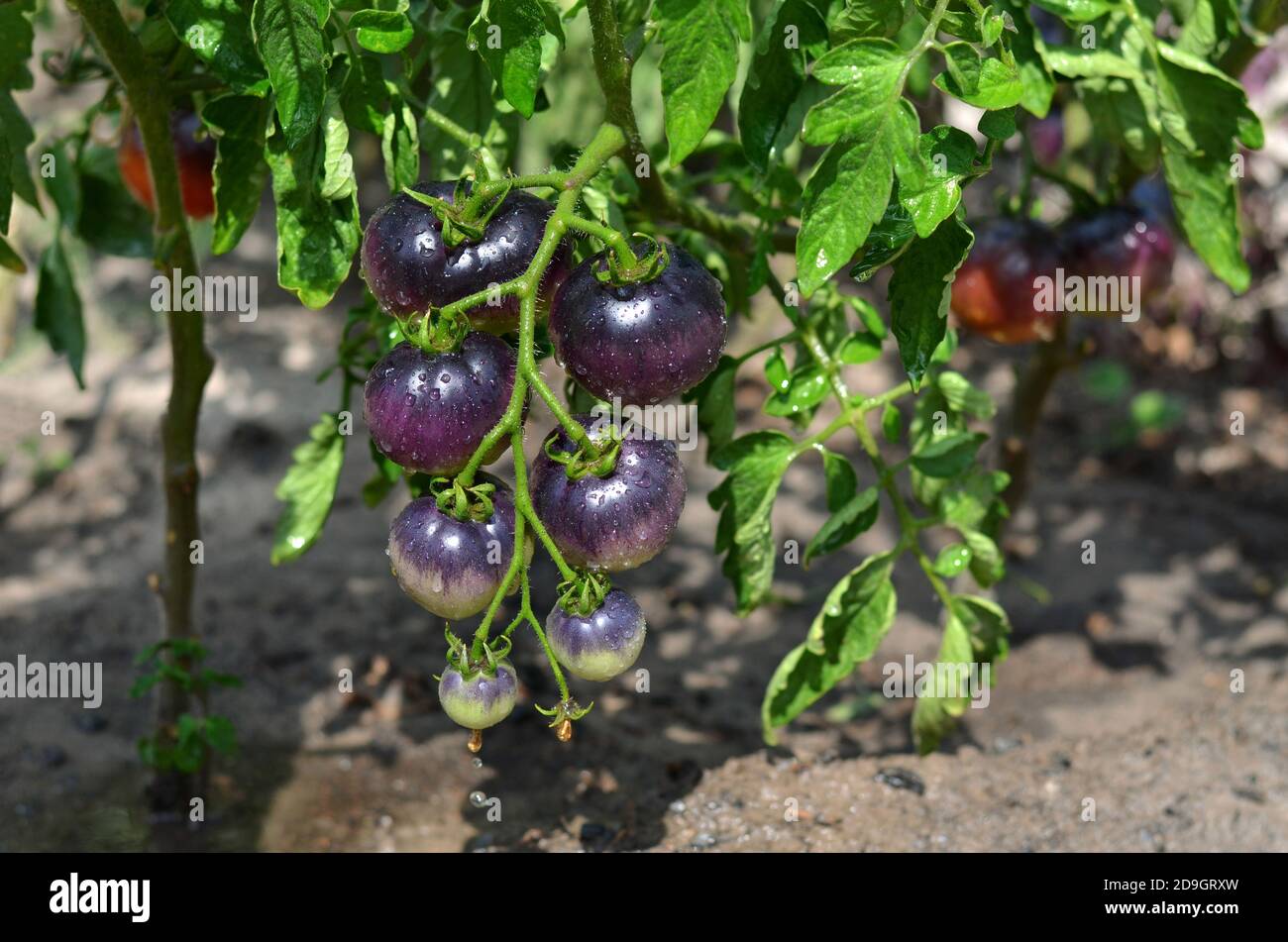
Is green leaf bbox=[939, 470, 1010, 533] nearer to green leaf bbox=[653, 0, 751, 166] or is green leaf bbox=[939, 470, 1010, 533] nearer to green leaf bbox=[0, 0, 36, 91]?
green leaf bbox=[653, 0, 751, 166]

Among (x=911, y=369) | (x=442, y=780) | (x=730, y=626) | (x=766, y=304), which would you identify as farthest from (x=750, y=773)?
(x=766, y=304)

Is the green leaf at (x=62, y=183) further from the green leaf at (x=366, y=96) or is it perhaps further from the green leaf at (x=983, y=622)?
the green leaf at (x=983, y=622)

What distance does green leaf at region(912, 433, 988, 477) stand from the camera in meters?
1.50

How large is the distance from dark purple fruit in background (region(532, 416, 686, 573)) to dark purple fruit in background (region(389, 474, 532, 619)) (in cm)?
4

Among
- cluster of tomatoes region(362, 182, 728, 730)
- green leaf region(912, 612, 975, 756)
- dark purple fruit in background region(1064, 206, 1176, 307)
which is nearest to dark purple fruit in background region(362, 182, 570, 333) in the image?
cluster of tomatoes region(362, 182, 728, 730)

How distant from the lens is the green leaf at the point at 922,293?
1183 millimetres

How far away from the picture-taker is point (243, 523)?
286 centimetres

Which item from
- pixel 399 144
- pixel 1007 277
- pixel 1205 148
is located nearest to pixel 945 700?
pixel 1007 277

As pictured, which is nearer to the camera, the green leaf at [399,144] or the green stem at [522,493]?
the green stem at [522,493]

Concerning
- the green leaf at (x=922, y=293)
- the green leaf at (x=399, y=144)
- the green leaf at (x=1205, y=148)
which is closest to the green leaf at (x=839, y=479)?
the green leaf at (x=922, y=293)

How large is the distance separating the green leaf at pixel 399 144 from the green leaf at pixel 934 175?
46cm

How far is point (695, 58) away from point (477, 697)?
54 centimetres

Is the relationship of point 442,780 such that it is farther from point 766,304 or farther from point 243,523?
point 766,304

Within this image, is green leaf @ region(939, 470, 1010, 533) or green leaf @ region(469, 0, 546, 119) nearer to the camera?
green leaf @ region(469, 0, 546, 119)
